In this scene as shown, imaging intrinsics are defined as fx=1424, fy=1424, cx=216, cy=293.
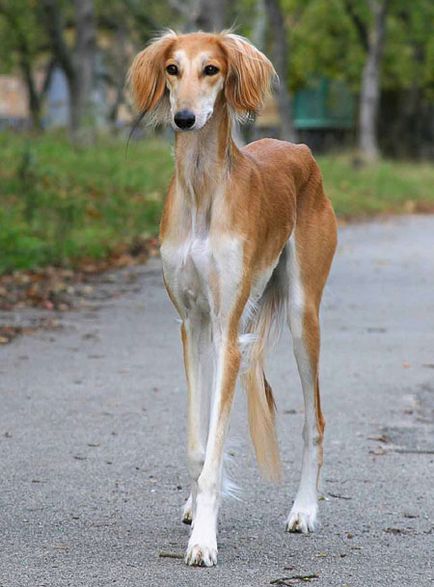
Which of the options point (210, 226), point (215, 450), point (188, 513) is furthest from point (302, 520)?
point (210, 226)

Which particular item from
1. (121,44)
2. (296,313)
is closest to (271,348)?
(296,313)

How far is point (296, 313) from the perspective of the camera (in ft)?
19.7

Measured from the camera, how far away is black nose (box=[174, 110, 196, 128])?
5.09 m

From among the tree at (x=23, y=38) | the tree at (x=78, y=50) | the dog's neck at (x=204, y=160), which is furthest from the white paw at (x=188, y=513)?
the tree at (x=23, y=38)

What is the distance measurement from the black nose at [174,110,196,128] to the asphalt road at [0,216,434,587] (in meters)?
1.42

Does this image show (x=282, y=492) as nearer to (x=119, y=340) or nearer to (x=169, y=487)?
(x=169, y=487)

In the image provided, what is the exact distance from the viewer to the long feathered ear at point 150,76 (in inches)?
211

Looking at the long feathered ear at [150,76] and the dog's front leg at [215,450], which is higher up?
the long feathered ear at [150,76]

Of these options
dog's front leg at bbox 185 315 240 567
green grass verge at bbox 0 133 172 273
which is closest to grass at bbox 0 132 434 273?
green grass verge at bbox 0 133 172 273

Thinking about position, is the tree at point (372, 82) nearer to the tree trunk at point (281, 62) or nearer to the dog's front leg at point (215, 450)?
the tree trunk at point (281, 62)

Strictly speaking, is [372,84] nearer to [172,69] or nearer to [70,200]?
[70,200]

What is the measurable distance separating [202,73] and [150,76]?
8.9 inches

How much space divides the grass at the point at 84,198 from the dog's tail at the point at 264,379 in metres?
7.34

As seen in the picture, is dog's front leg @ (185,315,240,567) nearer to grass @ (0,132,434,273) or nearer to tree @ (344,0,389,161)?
grass @ (0,132,434,273)
